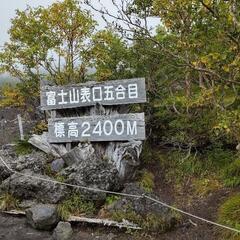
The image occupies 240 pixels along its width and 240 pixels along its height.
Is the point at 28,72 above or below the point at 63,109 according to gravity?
above

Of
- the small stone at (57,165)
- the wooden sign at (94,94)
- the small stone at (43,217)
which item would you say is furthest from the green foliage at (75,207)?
the wooden sign at (94,94)

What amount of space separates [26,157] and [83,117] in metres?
1.23

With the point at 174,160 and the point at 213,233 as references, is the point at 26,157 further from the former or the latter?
the point at 213,233

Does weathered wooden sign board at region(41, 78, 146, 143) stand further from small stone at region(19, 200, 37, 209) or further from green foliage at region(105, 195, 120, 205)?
small stone at region(19, 200, 37, 209)

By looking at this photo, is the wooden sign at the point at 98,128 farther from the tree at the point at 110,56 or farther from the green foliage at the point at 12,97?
the green foliage at the point at 12,97

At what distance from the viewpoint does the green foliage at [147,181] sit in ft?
22.9

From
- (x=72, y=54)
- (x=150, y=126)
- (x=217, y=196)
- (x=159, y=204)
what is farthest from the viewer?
(x=72, y=54)

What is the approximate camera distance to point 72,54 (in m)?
9.31

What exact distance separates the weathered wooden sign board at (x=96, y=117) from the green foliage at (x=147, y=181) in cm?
66

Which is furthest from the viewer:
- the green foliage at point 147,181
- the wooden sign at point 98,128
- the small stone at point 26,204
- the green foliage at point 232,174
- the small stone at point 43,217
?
the wooden sign at point 98,128

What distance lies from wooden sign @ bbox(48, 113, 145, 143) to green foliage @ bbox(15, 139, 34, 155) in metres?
0.61

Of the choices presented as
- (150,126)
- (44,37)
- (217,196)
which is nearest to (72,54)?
(44,37)

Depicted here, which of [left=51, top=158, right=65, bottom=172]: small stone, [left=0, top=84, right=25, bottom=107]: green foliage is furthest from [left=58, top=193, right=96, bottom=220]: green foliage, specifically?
[left=0, top=84, right=25, bottom=107]: green foliage

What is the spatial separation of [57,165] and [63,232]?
1813mm
